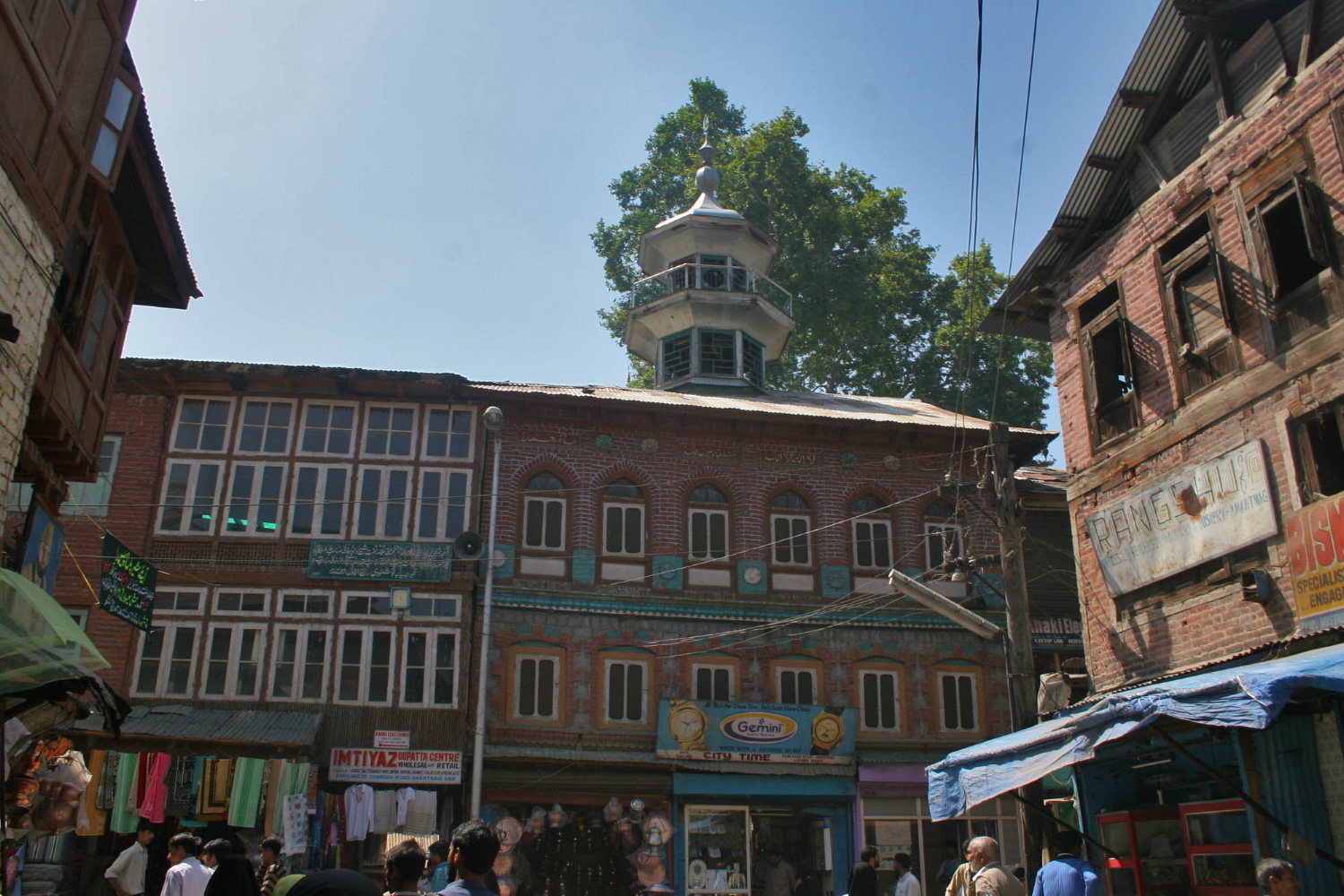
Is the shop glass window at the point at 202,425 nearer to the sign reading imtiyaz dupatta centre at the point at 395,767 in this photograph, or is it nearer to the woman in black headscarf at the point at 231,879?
the sign reading imtiyaz dupatta centre at the point at 395,767

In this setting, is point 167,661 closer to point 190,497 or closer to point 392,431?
point 190,497

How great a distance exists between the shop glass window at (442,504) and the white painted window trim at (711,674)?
5.23 metres

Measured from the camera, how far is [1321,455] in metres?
10.5

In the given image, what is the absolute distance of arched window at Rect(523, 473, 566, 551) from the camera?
2139 cm

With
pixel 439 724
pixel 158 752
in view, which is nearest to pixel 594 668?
pixel 439 724

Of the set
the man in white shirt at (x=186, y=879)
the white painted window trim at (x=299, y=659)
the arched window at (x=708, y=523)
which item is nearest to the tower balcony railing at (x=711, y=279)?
the arched window at (x=708, y=523)

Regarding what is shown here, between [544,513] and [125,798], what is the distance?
347 inches

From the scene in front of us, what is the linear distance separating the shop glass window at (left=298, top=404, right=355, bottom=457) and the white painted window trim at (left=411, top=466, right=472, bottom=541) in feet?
5.21

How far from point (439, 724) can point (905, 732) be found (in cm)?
891

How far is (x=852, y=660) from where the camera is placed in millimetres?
21672

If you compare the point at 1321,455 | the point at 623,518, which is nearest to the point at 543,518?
the point at 623,518

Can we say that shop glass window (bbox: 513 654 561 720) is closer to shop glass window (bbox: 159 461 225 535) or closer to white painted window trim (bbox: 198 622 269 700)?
white painted window trim (bbox: 198 622 269 700)

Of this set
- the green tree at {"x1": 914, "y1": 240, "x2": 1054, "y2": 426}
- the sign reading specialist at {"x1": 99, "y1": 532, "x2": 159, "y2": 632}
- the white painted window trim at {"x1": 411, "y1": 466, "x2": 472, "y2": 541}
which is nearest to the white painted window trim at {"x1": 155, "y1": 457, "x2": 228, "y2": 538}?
the white painted window trim at {"x1": 411, "y1": 466, "x2": 472, "y2": 541}

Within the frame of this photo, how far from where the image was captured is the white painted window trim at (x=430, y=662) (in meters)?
19.6
